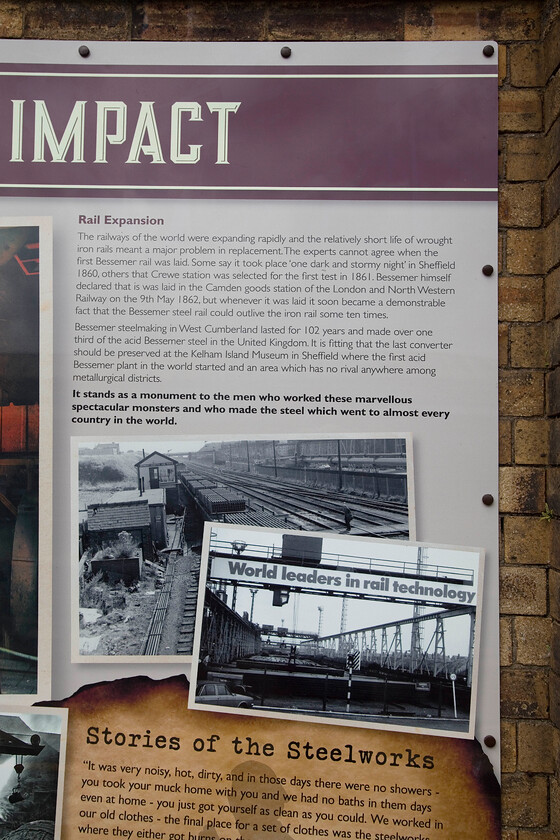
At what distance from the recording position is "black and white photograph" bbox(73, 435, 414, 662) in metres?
1.81

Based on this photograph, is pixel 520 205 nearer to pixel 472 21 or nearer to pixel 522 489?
pixel 472 21

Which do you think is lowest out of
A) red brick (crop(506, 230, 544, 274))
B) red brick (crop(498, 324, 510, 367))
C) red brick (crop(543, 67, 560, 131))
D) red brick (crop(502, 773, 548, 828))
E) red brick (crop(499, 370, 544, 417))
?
red brick (crop(502, 773, 548, 828))

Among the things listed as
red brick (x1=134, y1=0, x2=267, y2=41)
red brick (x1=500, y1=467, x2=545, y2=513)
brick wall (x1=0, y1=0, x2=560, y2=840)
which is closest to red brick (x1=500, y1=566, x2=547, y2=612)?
brick wall (x1=0, y1=0, x2=560, y2=840)

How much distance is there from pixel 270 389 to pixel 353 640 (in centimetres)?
80

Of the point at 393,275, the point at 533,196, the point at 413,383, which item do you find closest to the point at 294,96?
the point at 393,275

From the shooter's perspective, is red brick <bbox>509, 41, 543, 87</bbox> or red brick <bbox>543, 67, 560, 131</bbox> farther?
Result: red brick <bbox>509, 41, 543, 87</bbox>

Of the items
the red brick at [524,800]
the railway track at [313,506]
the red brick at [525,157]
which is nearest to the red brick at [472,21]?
the red brick at [525,157]

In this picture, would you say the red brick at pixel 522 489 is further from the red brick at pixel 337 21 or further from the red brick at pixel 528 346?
the red brick at pixel 337 21

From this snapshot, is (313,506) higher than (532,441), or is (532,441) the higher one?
(532,441)

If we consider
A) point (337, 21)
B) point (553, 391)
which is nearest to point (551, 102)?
point (337, 21)

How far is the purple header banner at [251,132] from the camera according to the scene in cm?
186

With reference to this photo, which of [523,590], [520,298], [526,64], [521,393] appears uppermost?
[526,64]

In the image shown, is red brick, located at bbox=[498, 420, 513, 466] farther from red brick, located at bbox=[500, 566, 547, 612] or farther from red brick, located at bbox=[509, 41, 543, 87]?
red brick, located at bbox=[509, 41, 543, 87]

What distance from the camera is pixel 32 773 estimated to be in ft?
5.98
